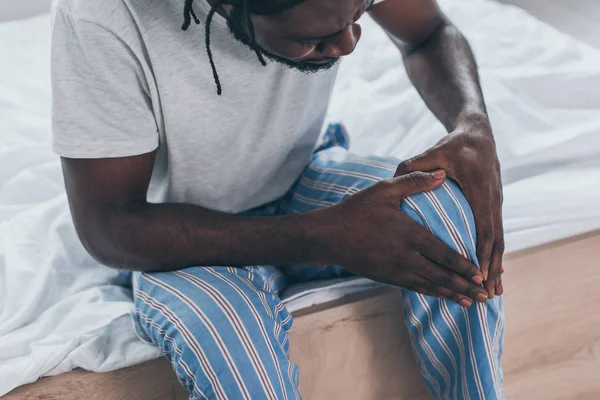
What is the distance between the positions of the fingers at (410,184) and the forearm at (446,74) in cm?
15

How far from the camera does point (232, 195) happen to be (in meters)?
1.01

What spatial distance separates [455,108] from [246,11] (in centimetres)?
37

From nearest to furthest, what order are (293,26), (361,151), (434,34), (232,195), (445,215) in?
(293,26)
(445,215)
(232,195)
(434,34)
(361,151)

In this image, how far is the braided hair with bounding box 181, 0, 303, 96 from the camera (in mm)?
772

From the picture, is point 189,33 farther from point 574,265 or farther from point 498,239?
point 574,265

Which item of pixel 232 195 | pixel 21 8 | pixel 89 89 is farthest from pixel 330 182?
pixel 21 8

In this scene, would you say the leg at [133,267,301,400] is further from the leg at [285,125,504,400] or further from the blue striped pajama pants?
the leg at [285,125,504,400]

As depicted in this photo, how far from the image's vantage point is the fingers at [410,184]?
34.6 inches

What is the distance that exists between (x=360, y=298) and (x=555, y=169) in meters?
0.39

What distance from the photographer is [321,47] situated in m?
0.83

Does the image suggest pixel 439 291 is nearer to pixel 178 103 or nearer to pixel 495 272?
pixel 495 272

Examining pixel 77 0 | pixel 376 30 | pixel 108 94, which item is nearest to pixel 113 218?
pixel 108 94

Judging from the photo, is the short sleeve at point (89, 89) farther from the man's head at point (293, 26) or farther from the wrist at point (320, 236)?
the wrist at point (320, 236)

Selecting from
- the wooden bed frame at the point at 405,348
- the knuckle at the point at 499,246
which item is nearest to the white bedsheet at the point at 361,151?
the wooden bed frame at the point at 405,348
